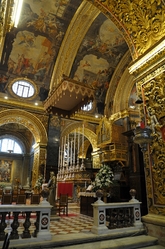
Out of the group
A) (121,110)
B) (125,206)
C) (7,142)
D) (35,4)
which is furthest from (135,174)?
(7,142)

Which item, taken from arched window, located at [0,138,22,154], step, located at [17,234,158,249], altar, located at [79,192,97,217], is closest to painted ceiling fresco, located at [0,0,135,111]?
altar, located at [79,192,97,217]

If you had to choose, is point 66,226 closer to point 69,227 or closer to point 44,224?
point 69,227

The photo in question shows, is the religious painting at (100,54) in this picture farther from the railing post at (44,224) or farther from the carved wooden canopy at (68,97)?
the railing post at (44,224)

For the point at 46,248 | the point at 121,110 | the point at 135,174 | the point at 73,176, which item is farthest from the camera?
the point at 121,110

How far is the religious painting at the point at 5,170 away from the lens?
19.4 meters

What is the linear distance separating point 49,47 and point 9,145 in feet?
39.6

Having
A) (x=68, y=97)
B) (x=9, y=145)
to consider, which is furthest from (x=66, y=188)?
(x=9, y=145)

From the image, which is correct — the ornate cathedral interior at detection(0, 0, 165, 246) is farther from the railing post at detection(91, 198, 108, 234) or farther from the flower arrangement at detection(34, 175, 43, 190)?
the railing post at detection(91, 198, 108, 234)

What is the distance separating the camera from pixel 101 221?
4.62m

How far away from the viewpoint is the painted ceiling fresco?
36.6ft

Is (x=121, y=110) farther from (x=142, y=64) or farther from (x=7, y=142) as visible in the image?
(x=7, y=142)

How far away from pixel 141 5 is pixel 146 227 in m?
5.45

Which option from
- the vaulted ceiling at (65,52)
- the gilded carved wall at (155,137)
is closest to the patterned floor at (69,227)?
the gilded carved wall at (155,137)

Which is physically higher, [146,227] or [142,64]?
[142,64]
